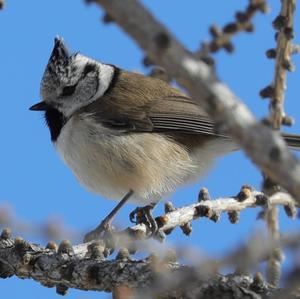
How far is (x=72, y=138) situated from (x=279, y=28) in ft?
7.08

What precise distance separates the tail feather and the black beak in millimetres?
2037

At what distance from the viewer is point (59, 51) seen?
5.14 metres

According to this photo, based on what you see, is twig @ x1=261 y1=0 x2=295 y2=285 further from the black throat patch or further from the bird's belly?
the black throat patch

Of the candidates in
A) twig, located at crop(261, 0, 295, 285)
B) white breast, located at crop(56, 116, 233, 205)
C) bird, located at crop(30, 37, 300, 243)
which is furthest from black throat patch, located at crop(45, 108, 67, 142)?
twig, located at crop(261, 0, 295, 285)

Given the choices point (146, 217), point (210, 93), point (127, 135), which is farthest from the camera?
point (127, 135)

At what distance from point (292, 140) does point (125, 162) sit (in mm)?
1316

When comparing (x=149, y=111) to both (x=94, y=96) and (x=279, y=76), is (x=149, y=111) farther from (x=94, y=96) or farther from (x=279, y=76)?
(x=279, y=76)

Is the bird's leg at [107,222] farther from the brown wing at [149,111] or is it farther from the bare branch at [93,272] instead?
the bare branch at [93,272]

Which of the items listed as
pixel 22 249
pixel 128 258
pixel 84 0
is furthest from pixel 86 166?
pixel 84 0

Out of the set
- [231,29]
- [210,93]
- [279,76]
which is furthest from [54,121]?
[210,93]

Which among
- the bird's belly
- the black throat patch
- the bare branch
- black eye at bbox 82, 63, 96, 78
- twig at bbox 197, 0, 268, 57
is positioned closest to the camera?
the bare branch

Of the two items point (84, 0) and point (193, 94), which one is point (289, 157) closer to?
point (193, 94)

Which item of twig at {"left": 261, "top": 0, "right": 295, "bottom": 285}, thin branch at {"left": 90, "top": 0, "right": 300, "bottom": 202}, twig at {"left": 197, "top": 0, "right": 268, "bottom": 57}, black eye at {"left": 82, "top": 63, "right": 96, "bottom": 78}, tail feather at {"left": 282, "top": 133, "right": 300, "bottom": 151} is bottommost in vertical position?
thin branch at {"left": 90, "top": 0, "right": 300, "bottom": 202}

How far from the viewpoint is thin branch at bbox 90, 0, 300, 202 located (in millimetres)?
1185
